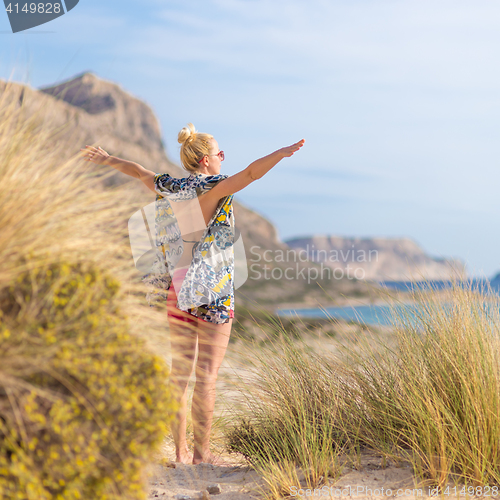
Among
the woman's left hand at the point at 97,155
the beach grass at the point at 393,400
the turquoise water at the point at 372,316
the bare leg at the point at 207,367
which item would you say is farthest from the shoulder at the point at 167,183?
the beach grass at the point at 393,400

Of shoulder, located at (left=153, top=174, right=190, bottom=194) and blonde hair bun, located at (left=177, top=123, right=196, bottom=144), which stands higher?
blonde hair bun, located at (left=177, top=123, right=196, bottom=144)

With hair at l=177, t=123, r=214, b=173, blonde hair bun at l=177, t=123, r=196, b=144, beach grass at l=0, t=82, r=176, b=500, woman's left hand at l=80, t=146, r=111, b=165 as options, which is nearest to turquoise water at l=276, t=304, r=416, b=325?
hair at l=177, t=123, r=214, b=173

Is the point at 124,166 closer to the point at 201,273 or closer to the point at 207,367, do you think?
the point at 201,273

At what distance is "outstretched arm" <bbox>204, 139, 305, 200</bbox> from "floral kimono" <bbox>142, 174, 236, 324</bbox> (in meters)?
0.15

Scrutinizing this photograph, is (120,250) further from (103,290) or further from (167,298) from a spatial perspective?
(167,298)

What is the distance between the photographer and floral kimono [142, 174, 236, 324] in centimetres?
281

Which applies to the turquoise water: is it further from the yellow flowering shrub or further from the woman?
the yellow flowering shrub

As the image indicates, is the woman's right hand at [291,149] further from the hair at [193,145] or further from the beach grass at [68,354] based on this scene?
the beach grass at [68,354]

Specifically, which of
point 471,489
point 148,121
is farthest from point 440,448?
point 148,121

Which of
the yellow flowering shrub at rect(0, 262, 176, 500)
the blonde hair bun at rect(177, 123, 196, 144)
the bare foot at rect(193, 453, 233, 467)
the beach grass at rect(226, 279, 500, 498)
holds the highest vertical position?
the blonde hair bun at rect(177, 123, 196, 144)

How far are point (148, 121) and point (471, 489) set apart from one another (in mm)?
106567

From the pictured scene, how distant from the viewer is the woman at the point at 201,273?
2.82m

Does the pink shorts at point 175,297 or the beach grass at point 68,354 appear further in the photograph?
the pink shorts at point 175,297

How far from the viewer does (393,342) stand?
307 cm
